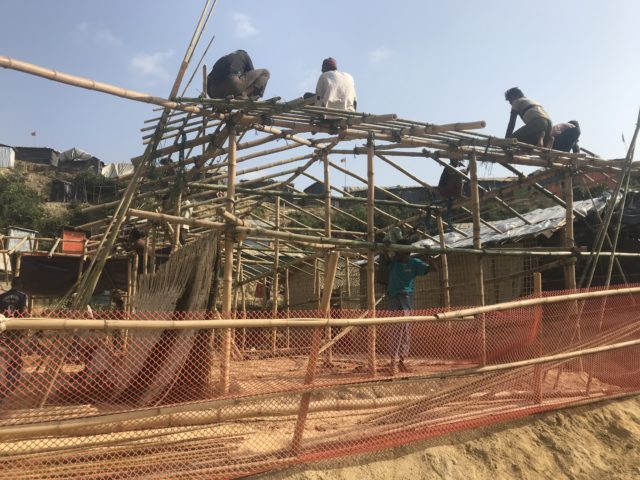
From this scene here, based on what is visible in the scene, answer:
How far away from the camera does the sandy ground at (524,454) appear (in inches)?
162

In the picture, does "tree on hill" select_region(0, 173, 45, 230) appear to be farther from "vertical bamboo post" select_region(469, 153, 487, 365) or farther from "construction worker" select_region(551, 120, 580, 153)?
"construction worker" select_region(551, 120, 580, 153)

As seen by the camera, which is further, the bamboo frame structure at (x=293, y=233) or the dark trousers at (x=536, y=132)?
the dark trousers at (x=536, y=132)

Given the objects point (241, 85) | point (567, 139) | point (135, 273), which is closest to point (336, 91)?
point (241, 85)

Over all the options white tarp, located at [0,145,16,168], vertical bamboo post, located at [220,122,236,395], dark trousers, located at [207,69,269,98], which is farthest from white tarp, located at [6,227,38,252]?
white tarp, located at [0,145,16,168]

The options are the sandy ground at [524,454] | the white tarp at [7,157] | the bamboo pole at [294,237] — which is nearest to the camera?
the sandy ground at [524,454]

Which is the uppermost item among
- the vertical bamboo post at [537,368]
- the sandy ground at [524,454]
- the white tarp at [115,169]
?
the white tarp at [115,169]

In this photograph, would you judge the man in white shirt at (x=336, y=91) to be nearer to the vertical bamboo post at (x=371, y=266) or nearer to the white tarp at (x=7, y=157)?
the vertical bamboo post at (x=371, y=266)

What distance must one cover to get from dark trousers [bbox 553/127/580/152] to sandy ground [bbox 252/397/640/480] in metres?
4.17

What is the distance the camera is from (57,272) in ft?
32.3

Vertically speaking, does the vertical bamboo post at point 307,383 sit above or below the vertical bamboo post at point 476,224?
below

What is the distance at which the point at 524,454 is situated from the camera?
485 cm

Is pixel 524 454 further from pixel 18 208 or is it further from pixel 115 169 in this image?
pixel 115 169

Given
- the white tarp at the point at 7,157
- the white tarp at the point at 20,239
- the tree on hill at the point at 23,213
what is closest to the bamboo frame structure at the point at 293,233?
the white tarp at the point at 20,239

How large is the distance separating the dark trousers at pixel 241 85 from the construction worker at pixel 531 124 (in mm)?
3809
